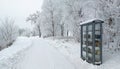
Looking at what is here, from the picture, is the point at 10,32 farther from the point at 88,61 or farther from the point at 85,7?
the point at 88,61

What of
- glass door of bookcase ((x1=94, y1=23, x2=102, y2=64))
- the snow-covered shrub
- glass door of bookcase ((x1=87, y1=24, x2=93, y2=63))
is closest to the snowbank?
glass door of bookcase ((x1=87, y1=24, x2=93, y2=63))

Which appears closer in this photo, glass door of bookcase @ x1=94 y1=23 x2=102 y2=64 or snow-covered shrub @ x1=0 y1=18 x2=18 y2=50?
glass door of bookcase @ x1=94 y1=23 x2=102 y2=64

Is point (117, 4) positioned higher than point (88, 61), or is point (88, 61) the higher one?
point (117, 4)

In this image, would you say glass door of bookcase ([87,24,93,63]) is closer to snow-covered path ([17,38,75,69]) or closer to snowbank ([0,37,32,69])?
snow-covered path ([17,38,75,69])

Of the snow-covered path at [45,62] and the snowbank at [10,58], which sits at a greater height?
the snowbank at [10,58]

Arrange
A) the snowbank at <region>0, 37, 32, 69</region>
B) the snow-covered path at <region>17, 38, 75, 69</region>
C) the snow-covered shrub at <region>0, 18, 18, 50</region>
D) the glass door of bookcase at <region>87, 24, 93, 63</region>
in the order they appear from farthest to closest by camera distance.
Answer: the snow-covered shrub at <region>0, 18, 18, 50</region> < the glass door of bookcase at <region>87, 24, 93, 63</region> < the snow-covered path at <region>17, 38, 75, 69</region> < the snowbank at <region>0, 37, 32, 69</region>

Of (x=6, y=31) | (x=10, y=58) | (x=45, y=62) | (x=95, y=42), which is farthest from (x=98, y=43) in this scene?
(x=6, y=31)

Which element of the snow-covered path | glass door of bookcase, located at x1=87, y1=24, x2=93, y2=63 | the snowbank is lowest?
the snow-covered path

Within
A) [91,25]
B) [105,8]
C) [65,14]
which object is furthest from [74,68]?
[65,14]

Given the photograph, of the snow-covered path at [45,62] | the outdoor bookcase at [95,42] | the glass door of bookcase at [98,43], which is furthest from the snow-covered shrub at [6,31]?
the glass door of bookcase at [98,43]

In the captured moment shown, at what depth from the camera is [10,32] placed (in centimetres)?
2620

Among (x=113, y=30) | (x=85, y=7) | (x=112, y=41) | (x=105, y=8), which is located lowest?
(x=112, y=41)

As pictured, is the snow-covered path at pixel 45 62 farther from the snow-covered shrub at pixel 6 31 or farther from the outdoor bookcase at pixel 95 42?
the snow-covered shrub at pixel 6 31

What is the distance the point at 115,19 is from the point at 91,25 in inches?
78.0
